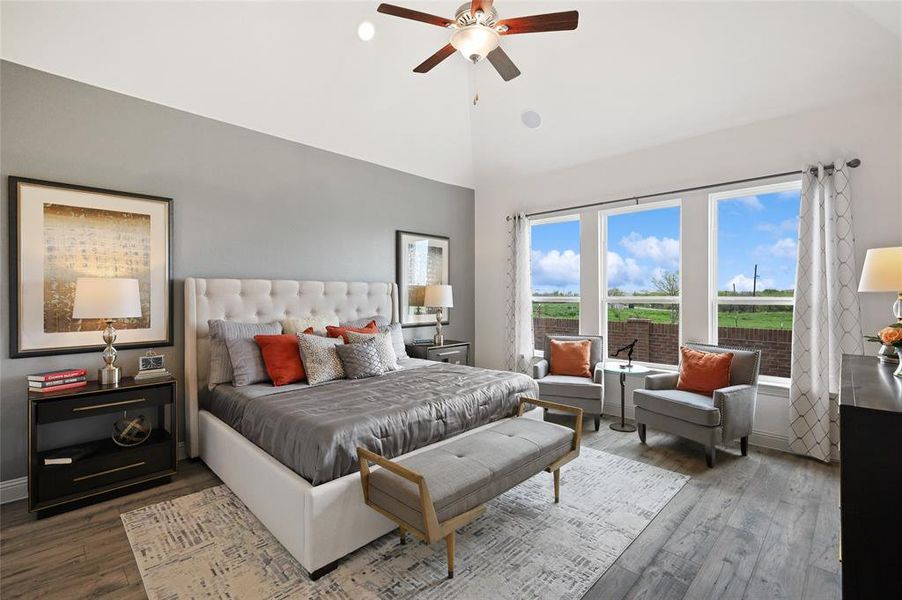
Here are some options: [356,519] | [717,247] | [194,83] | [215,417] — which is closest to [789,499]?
[717,247]

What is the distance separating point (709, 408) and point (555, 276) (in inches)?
102

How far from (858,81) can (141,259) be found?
5789 mm

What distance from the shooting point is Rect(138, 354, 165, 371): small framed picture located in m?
3.03

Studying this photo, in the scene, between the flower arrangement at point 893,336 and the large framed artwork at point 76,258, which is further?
the large framed artwork at point 76,258

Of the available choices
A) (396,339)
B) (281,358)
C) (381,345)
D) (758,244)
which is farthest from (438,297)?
(758,244)

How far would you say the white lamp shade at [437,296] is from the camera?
4984mm

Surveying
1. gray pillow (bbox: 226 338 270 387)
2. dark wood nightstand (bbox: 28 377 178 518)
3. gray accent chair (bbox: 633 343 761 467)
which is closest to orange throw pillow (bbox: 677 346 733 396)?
gray accent chair (bbox: 633 343 761 467)

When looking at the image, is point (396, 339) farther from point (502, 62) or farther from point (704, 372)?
point (704, 372)

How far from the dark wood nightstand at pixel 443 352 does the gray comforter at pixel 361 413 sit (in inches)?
52.3

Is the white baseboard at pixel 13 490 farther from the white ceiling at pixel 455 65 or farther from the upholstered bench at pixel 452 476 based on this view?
the white ceiling at pixel 455 65

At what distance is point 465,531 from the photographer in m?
2.37

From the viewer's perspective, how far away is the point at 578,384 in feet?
13.8

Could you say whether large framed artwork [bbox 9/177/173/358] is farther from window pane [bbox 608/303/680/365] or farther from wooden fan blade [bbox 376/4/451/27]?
window pane [bbox 608/303/680/365]

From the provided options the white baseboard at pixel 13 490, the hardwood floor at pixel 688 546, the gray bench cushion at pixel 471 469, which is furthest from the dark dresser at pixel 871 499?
the white baseboard at pixel 13 490
